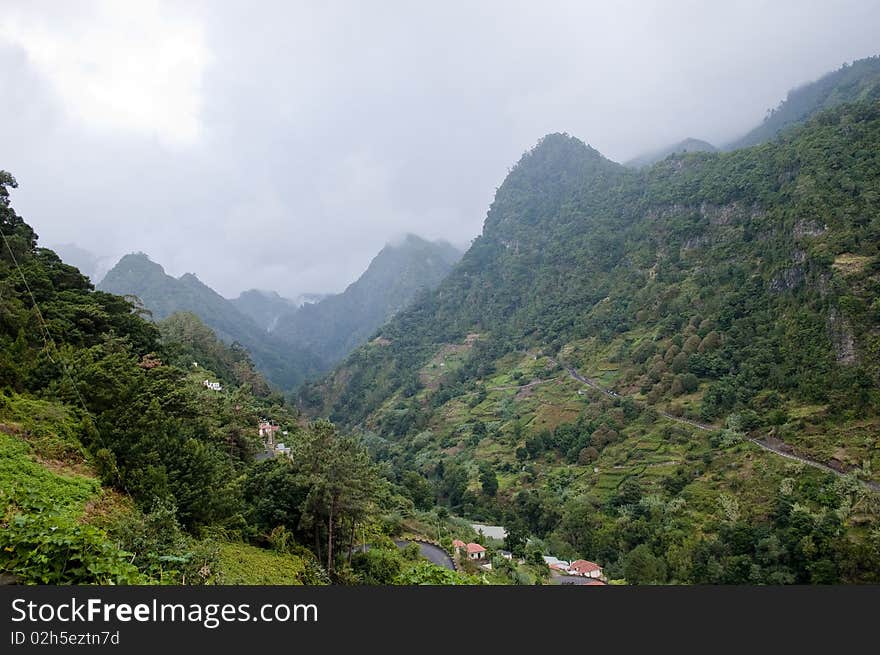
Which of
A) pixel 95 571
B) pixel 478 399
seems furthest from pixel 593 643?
pixel 478 399

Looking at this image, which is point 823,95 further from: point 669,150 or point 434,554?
point 434,554

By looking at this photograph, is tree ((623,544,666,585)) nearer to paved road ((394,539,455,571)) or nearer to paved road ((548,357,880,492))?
paved road ((394,539,455,571))

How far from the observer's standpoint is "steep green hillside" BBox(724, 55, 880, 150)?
9732 cm

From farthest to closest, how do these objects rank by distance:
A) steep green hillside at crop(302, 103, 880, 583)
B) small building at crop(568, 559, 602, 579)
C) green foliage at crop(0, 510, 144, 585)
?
steep green hillside at crop(302, 103, 880, 583) < small building at crop(568, 559, 602, 579) < green foliage at crop(0, 510, 144, 585)

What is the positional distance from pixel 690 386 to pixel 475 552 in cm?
3330

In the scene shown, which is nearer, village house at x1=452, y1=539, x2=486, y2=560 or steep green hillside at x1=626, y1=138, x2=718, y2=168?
village house at x1=452, y1=539, x2=486, y2=560

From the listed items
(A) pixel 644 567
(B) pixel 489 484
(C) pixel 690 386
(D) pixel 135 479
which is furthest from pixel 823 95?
(D) pixel 135 479

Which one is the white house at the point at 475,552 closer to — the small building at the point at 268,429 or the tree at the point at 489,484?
the small building at the point at 268,429

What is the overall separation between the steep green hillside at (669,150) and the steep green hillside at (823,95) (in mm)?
8304

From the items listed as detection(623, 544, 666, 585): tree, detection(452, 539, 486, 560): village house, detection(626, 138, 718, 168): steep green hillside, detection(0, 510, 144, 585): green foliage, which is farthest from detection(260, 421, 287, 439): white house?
detection(626, 138, 718, 168): steep green hillside

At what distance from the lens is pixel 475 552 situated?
91.7 ft

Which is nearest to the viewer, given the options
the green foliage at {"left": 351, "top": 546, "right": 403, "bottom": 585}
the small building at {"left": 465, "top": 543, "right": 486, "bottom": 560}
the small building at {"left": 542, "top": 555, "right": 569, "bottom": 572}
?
the green foliage at {"left": 351, "top": 546, "right": 403, "bottom": 585}

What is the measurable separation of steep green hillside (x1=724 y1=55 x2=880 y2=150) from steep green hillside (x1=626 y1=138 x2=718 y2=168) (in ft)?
27.2

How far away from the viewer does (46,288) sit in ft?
64.8
